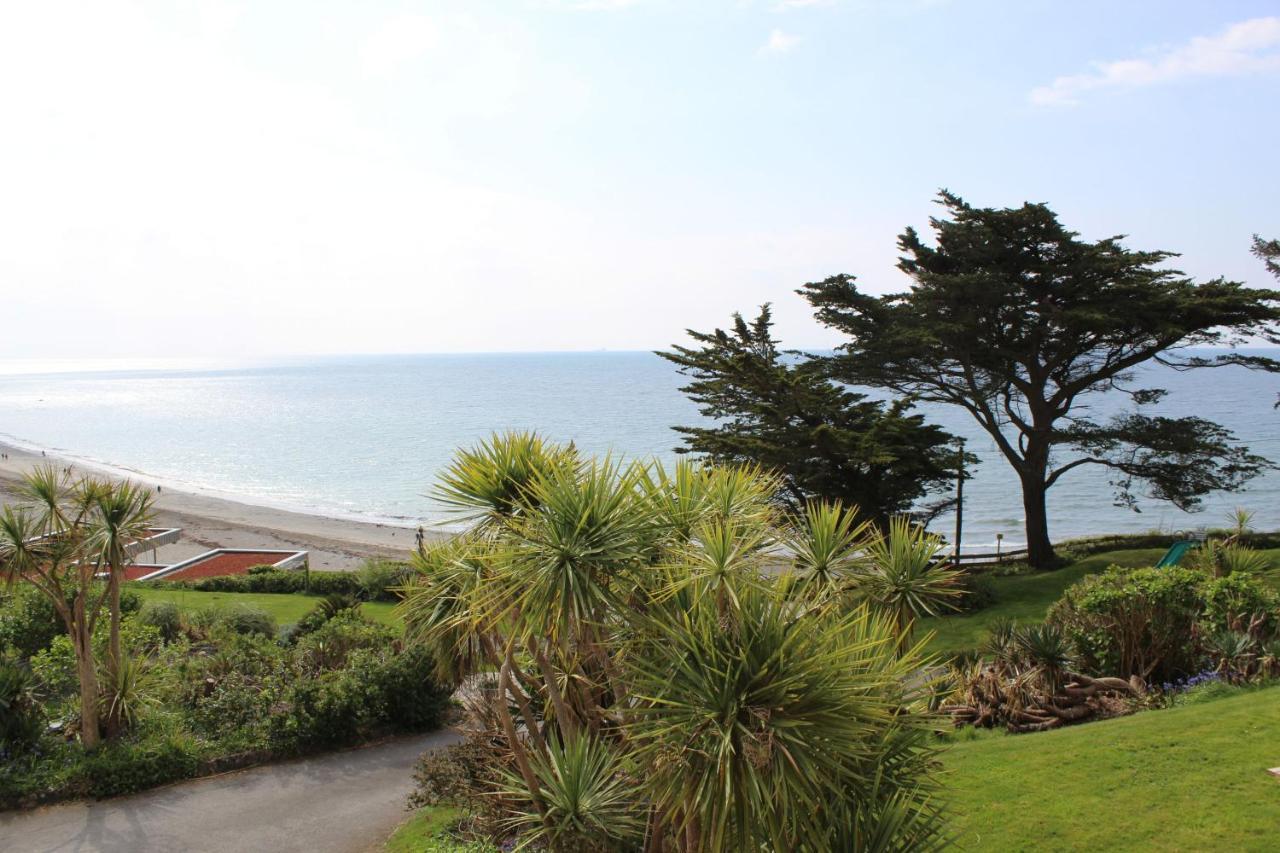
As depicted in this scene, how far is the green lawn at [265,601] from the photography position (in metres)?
24.3

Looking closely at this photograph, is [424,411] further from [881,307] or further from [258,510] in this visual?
[881,307]

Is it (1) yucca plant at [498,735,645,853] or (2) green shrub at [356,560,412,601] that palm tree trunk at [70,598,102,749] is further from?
(2) green shrub at [356,560,412,601]

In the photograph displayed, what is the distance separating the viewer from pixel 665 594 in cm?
561

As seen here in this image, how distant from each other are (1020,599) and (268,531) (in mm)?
40366

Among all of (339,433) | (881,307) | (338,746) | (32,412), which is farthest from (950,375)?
(32,412)

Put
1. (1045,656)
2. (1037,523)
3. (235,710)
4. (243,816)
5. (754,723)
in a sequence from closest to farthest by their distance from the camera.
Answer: (754,723) < (243,816) < (1045,656) < (235,710) < (1037,523)

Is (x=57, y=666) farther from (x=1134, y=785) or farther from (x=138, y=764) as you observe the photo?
(x=1134, y=785)

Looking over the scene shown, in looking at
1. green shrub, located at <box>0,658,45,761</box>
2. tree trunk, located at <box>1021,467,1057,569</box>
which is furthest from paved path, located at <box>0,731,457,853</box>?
tree trunk, located at <box>1021,467,1057,569</box>

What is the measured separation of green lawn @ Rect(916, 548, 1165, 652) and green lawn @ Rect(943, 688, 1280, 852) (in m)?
8.09

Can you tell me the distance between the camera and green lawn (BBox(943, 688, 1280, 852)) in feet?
24.1

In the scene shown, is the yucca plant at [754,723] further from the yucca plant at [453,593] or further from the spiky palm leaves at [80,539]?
the spiky palm leaves at [80,539]

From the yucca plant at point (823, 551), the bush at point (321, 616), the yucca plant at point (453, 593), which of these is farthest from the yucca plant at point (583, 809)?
the bush at point (321, 616)

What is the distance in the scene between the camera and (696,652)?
4938 mm

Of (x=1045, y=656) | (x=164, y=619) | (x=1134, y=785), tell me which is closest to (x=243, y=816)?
(x=1134, y=785)
